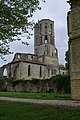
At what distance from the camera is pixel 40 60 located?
107062 mm

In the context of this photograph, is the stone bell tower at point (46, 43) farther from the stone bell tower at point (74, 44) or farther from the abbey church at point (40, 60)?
the stone bell tower at point (74, 44)

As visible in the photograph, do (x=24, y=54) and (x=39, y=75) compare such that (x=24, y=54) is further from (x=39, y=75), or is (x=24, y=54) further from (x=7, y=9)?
(x=7, y=9)

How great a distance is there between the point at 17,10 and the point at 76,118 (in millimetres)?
8110

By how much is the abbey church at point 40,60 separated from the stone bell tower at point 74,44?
5956cm

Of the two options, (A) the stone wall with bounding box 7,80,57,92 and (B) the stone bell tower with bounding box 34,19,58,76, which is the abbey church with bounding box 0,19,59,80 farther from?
(A) the stone wall with bounding box 7,80,57,92

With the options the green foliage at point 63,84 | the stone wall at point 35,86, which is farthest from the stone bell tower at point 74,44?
the stone wall at point 35,86

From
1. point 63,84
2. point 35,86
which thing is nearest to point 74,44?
point 63,84

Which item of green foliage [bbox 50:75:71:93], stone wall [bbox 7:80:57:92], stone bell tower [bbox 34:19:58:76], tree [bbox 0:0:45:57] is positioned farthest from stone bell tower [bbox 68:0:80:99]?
stone bell tower [bbox 34:19:58:76]

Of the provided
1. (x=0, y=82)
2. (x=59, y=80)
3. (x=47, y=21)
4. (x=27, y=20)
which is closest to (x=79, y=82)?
(x=27, y=20)

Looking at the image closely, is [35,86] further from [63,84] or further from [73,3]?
[73,3]

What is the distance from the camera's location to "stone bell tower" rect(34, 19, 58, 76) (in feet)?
358

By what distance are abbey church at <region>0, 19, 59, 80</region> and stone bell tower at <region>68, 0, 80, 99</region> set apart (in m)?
59.6

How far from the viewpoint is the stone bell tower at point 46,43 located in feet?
358

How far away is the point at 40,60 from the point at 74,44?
270 ft
